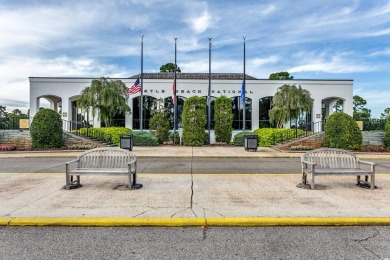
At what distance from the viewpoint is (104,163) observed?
24.3ft

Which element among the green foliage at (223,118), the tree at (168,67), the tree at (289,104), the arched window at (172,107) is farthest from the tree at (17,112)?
the tree at (289,104)

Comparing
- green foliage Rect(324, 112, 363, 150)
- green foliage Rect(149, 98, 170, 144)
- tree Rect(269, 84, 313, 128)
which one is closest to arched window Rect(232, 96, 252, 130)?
tree Rect(269, 84, 313, 128)

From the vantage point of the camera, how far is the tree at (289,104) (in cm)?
2442

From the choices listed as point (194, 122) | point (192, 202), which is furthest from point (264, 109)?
point (192, 202)

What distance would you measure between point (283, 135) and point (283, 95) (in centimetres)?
410

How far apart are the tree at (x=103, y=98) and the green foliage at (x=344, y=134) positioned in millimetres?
16852

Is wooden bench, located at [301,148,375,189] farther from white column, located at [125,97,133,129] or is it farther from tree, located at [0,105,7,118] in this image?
tree, located at [0,105,7,118]

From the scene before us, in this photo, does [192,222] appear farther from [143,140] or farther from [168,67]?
[168,67]

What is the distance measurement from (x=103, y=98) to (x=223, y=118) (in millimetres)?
10320

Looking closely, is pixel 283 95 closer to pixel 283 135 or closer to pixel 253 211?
pixel 283 135

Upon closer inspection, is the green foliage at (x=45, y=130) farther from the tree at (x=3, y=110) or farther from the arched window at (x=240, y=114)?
the tree at (x=3, y=110)

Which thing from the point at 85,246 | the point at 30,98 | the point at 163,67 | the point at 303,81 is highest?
the point at 163,67

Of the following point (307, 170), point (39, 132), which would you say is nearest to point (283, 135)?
point (307, 170)

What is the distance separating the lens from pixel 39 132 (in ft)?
62.8
